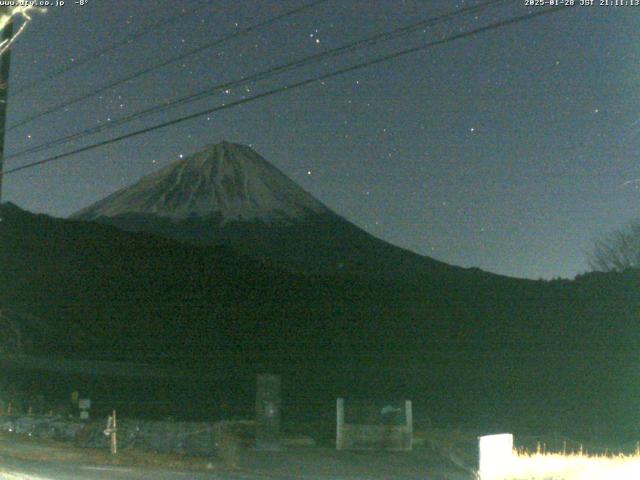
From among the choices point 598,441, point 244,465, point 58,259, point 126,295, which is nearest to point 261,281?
point 126,295

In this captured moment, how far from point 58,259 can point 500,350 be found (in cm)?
5284

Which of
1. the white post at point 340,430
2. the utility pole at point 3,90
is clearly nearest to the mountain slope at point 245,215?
the white post at point 340,430

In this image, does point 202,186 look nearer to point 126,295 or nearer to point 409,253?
point 409,253

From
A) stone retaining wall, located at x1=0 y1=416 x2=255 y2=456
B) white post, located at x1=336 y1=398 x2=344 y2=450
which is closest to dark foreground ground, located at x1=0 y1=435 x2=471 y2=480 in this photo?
white post, located at x1=336 y1=398 x2=344 y2=450

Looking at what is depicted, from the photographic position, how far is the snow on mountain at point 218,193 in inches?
6427

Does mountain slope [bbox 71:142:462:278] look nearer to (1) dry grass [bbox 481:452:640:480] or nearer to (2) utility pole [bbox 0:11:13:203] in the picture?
(2) utility pole [bbox 0:11:13:203]

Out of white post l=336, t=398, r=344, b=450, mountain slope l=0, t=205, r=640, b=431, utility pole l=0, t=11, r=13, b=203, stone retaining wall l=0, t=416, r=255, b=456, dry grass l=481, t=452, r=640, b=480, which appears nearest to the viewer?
dry grass l=481, t=452, r=640, b=480

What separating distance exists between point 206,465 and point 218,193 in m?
159

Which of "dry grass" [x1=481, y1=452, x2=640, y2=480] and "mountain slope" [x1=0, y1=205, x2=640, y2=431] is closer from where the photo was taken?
"dry grass" [x1=481, y1=452, x2=640, y2=480]

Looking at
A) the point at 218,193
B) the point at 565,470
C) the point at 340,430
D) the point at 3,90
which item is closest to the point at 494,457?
the point at 565,470

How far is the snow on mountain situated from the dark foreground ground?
143 m

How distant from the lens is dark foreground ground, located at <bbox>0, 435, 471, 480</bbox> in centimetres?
1238

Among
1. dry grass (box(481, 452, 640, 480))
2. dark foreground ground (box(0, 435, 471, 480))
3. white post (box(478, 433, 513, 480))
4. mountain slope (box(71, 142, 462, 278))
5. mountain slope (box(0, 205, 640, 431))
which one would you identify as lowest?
dark foreground ground (box(0, 435, 471, 480))

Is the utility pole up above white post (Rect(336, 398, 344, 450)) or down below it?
above
